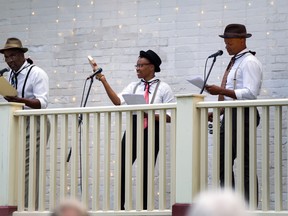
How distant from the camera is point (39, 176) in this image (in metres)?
7.79

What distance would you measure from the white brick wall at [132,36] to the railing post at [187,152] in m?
1.87

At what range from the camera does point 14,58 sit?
8.70 metres

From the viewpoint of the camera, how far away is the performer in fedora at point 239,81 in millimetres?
7215

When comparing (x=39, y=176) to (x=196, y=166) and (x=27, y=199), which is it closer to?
(x=27, y=199)

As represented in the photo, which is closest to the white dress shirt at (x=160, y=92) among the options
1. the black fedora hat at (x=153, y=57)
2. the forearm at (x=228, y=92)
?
the black fedora hat at (x=153, y=57)

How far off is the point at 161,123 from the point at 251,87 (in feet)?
2.82

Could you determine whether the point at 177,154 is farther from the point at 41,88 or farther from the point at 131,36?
the point at 131,36

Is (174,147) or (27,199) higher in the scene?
(174,147)

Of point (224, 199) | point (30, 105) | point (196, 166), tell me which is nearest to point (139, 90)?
point (30, 105)

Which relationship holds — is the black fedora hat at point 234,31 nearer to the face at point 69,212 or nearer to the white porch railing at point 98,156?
the white porch railing at point 98,156

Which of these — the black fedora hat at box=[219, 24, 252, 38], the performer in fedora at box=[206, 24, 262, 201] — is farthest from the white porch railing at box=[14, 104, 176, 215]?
the black fedora hat at box=[219, 24, 252, 38]

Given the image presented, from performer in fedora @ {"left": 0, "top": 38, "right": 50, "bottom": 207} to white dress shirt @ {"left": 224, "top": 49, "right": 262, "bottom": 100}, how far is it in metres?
1.74

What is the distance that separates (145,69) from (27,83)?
3.60ft

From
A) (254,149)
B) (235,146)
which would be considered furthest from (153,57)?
(254,149)
